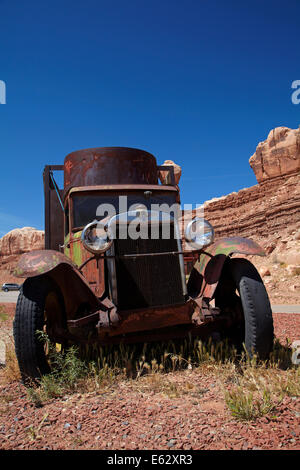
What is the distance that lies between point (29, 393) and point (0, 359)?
239 centimetres

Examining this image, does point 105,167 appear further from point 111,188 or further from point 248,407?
point 248,407

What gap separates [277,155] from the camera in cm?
3506

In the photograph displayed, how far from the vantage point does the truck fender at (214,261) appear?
12.1 ft

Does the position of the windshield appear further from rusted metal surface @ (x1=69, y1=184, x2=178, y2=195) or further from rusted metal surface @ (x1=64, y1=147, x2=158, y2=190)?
rusted metal surface @ (x1=64, y1=147, x2=158, y2=190)

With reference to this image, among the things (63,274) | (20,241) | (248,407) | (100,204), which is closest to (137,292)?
(63,274)

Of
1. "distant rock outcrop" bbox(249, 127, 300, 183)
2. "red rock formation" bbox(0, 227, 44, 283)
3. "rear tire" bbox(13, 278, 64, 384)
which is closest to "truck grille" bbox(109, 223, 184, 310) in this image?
"rear tire" bbox(13, 278, 64, 384)

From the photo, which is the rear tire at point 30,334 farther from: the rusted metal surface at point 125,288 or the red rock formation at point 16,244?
the red rock formation at point 16,244

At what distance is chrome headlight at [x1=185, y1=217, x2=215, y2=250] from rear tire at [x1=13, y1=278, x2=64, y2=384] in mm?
1766

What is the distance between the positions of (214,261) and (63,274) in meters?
1.78

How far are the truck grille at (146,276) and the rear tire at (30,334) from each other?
82 centimetres

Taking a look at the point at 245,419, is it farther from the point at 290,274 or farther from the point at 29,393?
the point at 290,274

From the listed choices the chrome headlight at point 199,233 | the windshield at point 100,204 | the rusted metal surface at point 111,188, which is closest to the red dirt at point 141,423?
the chrome headlight at point 199,233
